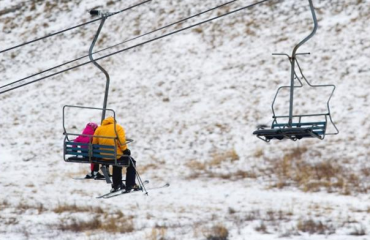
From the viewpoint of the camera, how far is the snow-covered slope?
19812 millimetres

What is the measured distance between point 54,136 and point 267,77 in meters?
8.25

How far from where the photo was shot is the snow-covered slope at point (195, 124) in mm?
19812

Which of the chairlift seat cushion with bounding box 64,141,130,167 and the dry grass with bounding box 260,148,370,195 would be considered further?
the dry grass with bounding box 260,148,370,195

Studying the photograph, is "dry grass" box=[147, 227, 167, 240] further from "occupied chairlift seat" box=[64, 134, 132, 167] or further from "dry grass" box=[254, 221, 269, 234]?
"occupied chairlift seat" box=[64, 134, 132, 167]

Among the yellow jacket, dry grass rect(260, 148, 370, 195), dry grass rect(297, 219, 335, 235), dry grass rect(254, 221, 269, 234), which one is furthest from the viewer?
dry grass rect(260, 148, 370, 195)

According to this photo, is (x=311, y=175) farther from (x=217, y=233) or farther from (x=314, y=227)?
(x=217, y=233)

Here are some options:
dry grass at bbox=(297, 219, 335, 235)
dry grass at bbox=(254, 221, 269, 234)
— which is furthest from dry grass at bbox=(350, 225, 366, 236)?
dry grass at bbox=(254, 221, 269, 234)

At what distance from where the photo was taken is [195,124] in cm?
2645

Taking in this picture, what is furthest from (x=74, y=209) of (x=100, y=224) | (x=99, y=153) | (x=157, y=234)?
(x=99, y=153)

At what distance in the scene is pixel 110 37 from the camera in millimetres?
33469

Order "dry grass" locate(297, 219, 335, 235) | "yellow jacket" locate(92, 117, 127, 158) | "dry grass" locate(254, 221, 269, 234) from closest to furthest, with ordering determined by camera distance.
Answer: "yellow jacket" locate(92, 117, 127, 158), "dry grass" locate(297, 219, 335, 235), "dry grass" locate(254, 221, 269, 234)

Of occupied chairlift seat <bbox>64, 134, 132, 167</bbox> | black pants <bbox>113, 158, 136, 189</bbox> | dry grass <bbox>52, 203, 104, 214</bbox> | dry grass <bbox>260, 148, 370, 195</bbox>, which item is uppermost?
occupied chairlift seat <bbox>64, 134, 132, 167</bbox>

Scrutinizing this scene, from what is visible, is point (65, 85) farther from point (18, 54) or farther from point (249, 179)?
point (249, 179)

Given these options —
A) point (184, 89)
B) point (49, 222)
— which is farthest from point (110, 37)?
point (49, 222)
